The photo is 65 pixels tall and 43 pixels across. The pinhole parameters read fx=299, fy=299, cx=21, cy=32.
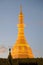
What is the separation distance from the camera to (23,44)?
197 ft

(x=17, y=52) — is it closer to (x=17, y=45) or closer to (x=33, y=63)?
(x=17, y=45)

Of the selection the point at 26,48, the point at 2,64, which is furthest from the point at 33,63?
the point at 26,48

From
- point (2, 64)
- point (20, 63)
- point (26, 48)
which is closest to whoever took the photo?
point (2, 64)

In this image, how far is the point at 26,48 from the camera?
197 ft

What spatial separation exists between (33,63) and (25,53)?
117 feet

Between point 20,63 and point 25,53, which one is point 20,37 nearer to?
point 25,53

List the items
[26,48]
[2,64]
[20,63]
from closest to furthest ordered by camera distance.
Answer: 1. [2,64]
2. [20,63]
3. [26,48]

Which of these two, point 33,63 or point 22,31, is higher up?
point 22,31

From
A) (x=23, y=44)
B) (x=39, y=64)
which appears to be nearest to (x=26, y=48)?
(x=23, y=44)

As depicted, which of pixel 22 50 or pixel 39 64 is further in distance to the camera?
pixel 22 50

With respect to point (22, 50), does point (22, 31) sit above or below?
above

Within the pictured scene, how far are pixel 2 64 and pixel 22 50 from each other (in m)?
38.4

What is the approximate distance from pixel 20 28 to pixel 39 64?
35684mm

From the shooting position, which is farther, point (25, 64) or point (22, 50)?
point (22, 50)
